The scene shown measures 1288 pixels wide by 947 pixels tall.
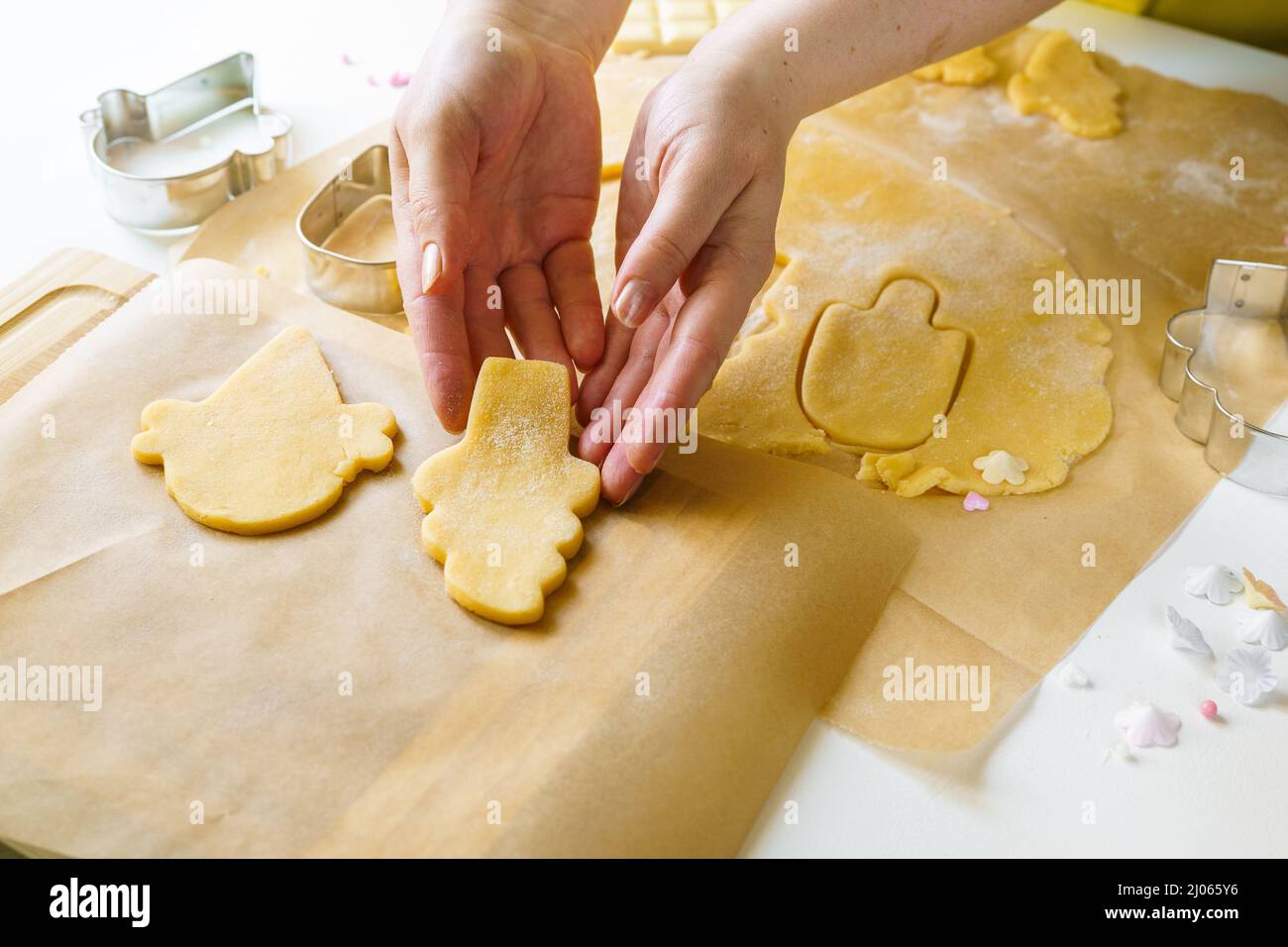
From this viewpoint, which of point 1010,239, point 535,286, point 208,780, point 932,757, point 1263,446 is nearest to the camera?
point 208,780

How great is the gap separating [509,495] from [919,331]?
0.72m

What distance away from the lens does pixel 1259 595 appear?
1370mm

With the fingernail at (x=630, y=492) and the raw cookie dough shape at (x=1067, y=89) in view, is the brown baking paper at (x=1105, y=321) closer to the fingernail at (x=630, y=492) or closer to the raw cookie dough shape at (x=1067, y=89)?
the raw cookie dough shape at (x=1067, y=89)

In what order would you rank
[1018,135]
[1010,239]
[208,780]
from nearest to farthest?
[208,780] < [1010,239] < [1018,135]

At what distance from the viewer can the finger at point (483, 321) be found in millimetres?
1539

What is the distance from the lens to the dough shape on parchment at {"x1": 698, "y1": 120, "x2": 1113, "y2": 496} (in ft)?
5.13

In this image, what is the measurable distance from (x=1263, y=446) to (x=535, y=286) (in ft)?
3.19

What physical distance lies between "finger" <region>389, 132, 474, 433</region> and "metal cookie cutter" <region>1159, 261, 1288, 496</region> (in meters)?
0.97

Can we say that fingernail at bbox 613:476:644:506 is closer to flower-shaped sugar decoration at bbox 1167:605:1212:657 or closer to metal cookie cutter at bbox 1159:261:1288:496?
flower-shaped sugar decoration at bbox 1167:605:1212:657

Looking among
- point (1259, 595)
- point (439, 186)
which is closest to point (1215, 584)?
point (1259, 595)
